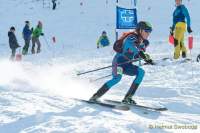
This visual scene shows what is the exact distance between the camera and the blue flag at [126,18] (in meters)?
21.0

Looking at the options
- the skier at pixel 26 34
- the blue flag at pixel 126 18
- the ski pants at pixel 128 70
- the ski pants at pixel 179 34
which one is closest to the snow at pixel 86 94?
the ski pants at pixel 179 34

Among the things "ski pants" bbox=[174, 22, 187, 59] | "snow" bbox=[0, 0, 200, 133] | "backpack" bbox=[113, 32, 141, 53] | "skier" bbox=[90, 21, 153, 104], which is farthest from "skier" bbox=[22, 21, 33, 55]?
"backpack" bbox=[113, 32, 141, 53]

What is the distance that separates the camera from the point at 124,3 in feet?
126

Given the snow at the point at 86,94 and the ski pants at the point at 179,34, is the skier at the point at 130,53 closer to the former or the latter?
the snow at the point at 86,94

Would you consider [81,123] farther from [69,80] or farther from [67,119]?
[69,80]

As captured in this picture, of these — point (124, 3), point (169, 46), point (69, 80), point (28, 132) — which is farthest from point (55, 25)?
point (28, 132)

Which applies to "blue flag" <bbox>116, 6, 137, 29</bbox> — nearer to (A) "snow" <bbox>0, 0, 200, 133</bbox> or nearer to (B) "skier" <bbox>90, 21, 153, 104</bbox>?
(A) "snow" <bbox>0, 0, 200, 133</bbox>

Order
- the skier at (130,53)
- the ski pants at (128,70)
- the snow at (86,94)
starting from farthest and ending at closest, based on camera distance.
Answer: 1. the ski pants at (128,70)
2. the skier at (130,53)
3. the snow at (86,94)

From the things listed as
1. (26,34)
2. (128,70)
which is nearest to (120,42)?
(128,70)

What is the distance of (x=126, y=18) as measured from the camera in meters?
21.2

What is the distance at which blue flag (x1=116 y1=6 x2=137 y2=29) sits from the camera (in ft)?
68.7

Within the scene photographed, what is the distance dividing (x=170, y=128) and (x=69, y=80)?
7025mm

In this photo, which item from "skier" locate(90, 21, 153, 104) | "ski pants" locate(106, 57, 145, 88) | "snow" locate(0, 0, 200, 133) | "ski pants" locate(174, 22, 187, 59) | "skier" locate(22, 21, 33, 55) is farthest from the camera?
"skier" locate(22, 21, 33, 55)

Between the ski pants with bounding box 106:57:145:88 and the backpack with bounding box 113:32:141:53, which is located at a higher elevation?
the backpack with bounding box 113:32:141:53
